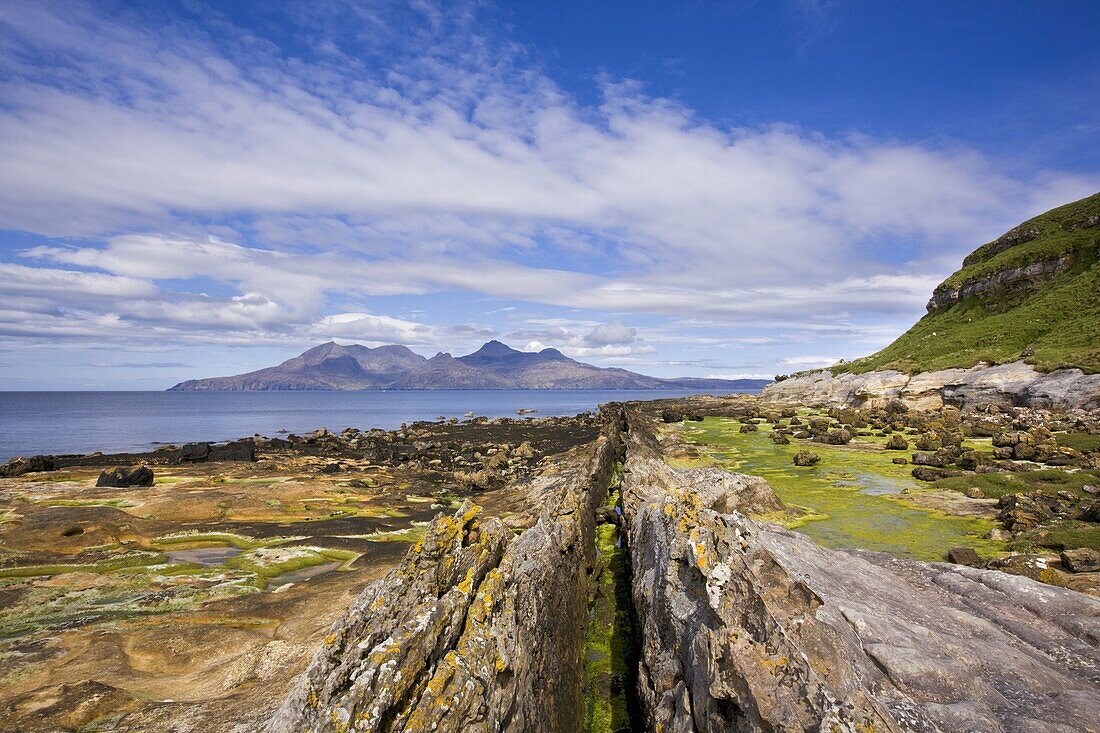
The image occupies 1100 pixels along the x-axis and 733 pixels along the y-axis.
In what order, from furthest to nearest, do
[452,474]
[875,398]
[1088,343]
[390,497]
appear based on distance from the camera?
[875,398]
[1088,343]
[452,474]
[390,497]

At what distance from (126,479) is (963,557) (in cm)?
4639

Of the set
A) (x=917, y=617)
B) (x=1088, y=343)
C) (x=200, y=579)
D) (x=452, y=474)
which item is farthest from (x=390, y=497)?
(x=1088, y=343)

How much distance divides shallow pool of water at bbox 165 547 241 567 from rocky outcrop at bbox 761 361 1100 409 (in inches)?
2229

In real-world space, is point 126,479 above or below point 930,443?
below

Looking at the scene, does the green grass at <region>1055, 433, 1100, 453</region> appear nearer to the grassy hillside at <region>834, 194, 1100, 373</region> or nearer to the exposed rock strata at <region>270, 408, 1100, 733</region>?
→ the grassy hillside at <region>834, 194, 1100, 373</region>

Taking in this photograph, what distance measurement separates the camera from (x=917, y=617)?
32.2 ft

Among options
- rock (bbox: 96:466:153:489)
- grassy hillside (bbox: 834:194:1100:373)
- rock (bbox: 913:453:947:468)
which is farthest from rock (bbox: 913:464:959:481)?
rock (bbox: 96:466:153:489)

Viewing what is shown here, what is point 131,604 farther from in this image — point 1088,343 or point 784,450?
point 1088,343

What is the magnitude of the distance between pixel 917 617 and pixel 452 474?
36.0 meters

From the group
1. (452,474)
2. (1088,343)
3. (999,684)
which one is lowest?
(452,474)

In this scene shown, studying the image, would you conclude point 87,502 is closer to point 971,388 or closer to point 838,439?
point 838,439

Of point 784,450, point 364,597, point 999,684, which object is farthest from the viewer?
point 784,450

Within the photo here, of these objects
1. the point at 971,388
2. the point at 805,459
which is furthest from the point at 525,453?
the point at 971,388

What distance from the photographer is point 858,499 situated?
24.4 m
